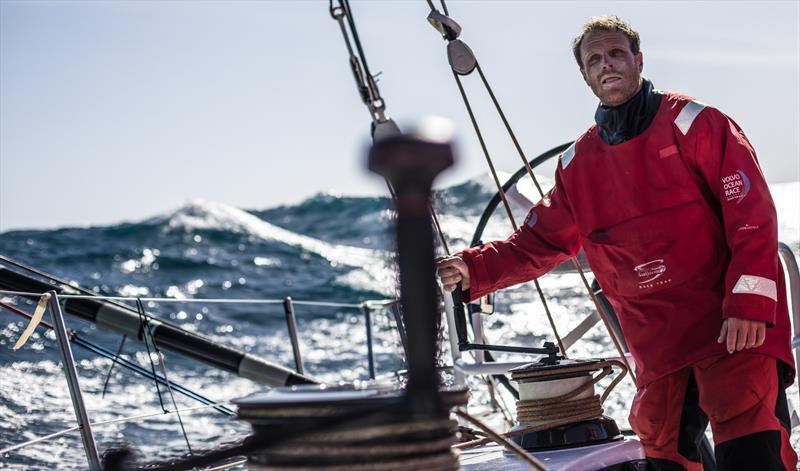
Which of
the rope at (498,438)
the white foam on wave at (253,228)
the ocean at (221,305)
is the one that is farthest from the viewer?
the white foam on wave at (253,228)

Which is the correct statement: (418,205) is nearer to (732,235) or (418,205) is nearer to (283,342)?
(732,235)

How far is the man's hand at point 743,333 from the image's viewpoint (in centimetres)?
232

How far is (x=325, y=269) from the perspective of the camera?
19062 mm

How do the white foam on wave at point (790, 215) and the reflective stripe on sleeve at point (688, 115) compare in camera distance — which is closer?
the reflective stripe on sleeve at point (688, 115)

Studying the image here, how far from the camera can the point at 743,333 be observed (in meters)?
2.32

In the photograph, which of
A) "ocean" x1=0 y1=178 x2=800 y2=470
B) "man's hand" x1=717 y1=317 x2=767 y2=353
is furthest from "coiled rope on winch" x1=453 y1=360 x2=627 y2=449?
"ocean" x1=0 y1=178 x2=800 y2=470

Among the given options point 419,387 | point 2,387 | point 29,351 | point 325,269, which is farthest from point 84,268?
point 419,387

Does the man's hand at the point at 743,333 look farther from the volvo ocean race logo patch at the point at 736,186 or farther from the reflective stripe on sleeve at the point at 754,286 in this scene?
the volvo ocean race logo patch at the point at 736,186

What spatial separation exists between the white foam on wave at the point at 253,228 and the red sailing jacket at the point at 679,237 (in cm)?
1537

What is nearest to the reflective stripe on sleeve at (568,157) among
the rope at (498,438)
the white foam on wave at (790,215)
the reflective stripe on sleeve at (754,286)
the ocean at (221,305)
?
the reflective stripe on sleeve at (754,286)

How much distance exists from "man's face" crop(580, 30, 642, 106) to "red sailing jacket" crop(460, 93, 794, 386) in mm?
104

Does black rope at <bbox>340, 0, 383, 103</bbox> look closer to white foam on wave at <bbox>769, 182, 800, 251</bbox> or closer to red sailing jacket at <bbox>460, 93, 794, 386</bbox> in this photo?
red sailing jacket at <bbox>460, 93, 794, 386</bbox>

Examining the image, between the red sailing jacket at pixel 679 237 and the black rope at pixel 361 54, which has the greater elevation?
the black rope at pixel 361 54

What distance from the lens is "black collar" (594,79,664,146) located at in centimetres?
265
